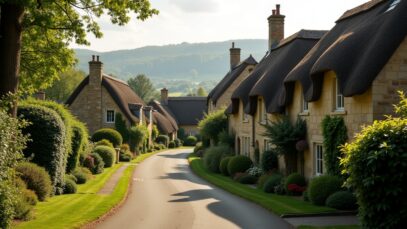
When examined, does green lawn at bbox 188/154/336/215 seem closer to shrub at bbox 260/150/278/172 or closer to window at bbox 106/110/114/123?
shrub at bbox 260/150/278/172

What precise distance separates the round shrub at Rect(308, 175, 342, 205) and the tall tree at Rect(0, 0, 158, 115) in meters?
9.12

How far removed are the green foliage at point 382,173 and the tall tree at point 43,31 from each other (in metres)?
10.5

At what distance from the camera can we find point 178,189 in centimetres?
2556

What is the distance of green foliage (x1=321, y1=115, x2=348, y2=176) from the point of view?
761 inches

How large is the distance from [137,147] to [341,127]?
1378 inches

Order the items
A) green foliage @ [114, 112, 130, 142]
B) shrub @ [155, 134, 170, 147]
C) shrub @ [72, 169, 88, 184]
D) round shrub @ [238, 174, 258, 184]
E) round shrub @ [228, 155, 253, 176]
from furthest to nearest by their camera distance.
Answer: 1. shrub @ [155, 134, 170, 147]
2. green foliage @ [114, 112, 130, 142]
3. round shrub @ [228, 155, 253, 176]
4. round shrub @ [238, 174, 258, 184]
5. shrub @ [72, 169, 88, 184]

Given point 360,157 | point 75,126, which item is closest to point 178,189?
point 75,126

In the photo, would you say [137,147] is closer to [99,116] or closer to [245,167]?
[99,116]

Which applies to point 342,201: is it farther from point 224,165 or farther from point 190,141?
point 190,141

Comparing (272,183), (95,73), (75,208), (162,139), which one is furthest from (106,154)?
(162,139)

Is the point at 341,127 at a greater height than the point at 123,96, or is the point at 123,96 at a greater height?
the point at 123,96

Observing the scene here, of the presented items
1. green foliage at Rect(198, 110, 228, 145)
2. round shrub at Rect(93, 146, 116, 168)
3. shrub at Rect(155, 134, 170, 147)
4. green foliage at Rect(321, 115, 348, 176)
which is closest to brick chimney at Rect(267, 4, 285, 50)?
green foliage at Rect(198, 110, 228, 145)

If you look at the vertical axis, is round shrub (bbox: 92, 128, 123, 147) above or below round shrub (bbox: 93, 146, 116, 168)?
above

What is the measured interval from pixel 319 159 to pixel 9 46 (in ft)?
45.5
